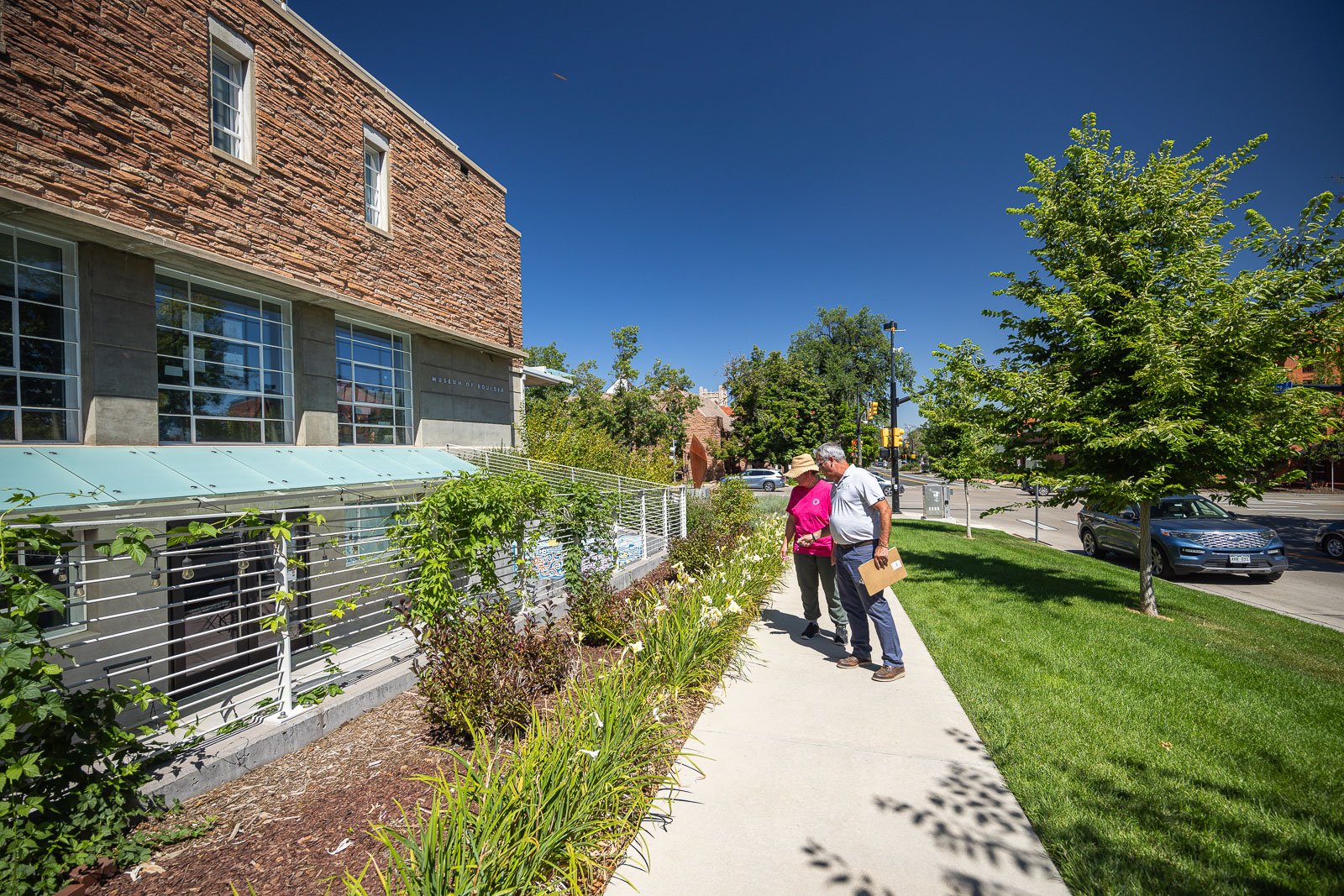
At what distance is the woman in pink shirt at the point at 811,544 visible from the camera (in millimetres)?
5609

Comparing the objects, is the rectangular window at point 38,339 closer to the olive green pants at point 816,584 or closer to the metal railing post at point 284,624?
the metal railing post at point 284,624

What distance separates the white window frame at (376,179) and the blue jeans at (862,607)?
9.17 m

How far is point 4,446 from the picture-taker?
491cm

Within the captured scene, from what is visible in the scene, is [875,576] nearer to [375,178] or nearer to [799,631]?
[799,631]

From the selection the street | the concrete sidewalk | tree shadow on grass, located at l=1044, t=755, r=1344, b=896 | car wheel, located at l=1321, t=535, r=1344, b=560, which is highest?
tree shadow on grass, located at l=1044, t=755, r=1344, b=896

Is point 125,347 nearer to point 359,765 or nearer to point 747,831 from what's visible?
point 359,765

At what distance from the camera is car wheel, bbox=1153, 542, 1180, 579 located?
35.4 feet

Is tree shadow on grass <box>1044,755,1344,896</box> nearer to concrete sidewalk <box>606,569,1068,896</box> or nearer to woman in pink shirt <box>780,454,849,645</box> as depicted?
concrete sidewalk <box>606,569,1068,896</box>

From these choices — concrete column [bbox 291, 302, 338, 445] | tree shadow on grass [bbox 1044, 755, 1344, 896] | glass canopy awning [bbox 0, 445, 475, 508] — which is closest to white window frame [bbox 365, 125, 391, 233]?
concrete column [bbox 291, 302, 338, 445]

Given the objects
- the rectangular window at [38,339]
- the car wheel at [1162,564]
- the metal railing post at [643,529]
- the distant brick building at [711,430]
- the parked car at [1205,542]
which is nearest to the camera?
the rectangular window at [38,339]

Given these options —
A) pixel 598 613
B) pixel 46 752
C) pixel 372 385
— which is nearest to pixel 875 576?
pixel 598 613

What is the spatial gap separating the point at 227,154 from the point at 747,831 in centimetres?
899

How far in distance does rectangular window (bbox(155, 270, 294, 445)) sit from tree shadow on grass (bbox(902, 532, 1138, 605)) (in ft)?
33.0

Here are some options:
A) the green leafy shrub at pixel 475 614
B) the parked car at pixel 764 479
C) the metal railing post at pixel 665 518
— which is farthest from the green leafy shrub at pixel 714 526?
the parked car at pixel 764 479
